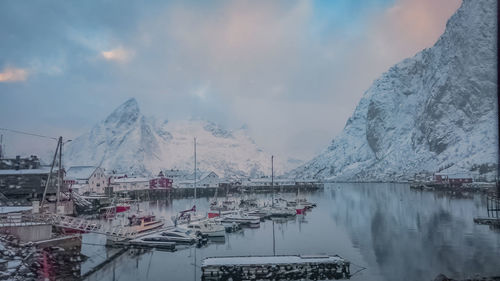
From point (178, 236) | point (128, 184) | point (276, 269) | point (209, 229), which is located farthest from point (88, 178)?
point (276, 269)

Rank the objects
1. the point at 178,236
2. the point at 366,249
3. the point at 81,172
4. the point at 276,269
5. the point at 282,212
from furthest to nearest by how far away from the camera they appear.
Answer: the point at 81,172 < the point at 282,212 < the point at 178,236 < the point at 366,249 < the point at 276,269

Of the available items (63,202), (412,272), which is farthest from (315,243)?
(63,202)

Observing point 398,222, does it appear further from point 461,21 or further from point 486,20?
point 461,21

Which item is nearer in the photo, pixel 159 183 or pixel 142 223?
pixel 142 223

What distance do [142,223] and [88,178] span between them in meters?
51.5

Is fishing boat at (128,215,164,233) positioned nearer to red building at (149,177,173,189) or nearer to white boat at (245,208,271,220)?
white boat at (245,208,271,220)

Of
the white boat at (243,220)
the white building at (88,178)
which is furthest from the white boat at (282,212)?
the white building at (88,178)

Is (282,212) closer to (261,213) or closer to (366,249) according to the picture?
(261,213)

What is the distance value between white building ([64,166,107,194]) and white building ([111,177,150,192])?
4358 mm

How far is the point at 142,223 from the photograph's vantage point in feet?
114

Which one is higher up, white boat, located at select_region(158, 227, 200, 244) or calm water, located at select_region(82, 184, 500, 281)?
white boat, located at select_region(158, 227, 200, 244)

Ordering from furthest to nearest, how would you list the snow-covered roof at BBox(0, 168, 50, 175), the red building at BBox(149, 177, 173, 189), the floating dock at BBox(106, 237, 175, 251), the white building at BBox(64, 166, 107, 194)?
the red building at BBox(149, 177, 173, 189)
the white building at BBox(64, 166, 107, 194)
the snow-covered roof at BBox(0, 168, 50, 175)
the floating dock at BBox(106, 237, 175, 251)

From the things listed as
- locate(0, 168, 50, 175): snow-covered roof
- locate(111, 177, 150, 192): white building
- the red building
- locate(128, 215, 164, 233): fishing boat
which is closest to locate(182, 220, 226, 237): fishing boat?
locate(128, 215, 164, 233): fishing boat

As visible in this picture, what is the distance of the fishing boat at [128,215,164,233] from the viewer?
1315 inches
